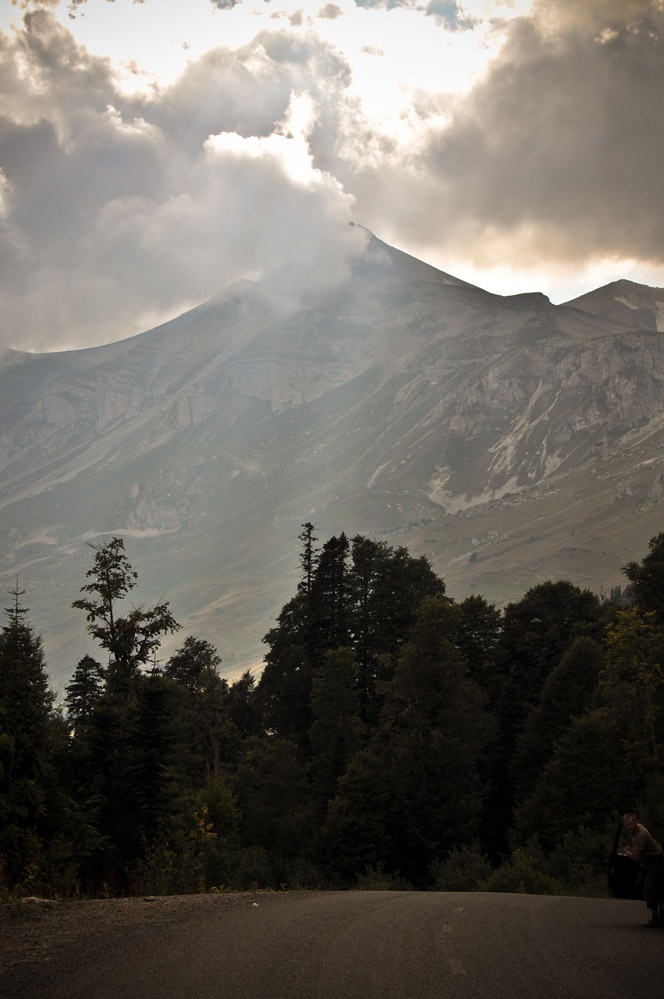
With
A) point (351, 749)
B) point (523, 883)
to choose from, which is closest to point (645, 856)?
point (523, 883)

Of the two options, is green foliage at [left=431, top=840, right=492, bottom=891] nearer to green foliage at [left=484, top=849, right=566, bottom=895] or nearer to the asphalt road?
green foliage at [left=484, top=849, right=566, bottom=895]

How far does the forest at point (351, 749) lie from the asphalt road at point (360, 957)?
19.8 ft

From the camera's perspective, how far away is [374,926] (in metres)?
13.4

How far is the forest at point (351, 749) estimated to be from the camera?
2641 cm

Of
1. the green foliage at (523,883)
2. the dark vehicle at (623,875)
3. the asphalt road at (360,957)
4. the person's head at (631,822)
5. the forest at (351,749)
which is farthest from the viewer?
the forest at (351,749)

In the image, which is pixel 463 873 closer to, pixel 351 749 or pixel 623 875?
pixel 623 875

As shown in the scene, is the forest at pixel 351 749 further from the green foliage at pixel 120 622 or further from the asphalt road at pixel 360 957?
the asphalt road at pixel 360 957

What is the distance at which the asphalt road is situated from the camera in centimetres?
988

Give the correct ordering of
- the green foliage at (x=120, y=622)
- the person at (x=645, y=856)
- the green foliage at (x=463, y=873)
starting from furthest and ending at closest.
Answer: the green foliage at (x=120, y=622)
the green foliage at (x=463, y=873)
the person at (x=645, y=856)

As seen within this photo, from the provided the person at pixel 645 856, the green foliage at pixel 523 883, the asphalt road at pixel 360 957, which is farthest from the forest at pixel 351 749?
the person at pixel 645 856

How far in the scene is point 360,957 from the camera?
11.2 m

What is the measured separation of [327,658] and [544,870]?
26.8m

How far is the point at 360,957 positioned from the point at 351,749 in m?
41.4

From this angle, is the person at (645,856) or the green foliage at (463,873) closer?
the person at (645,856)
